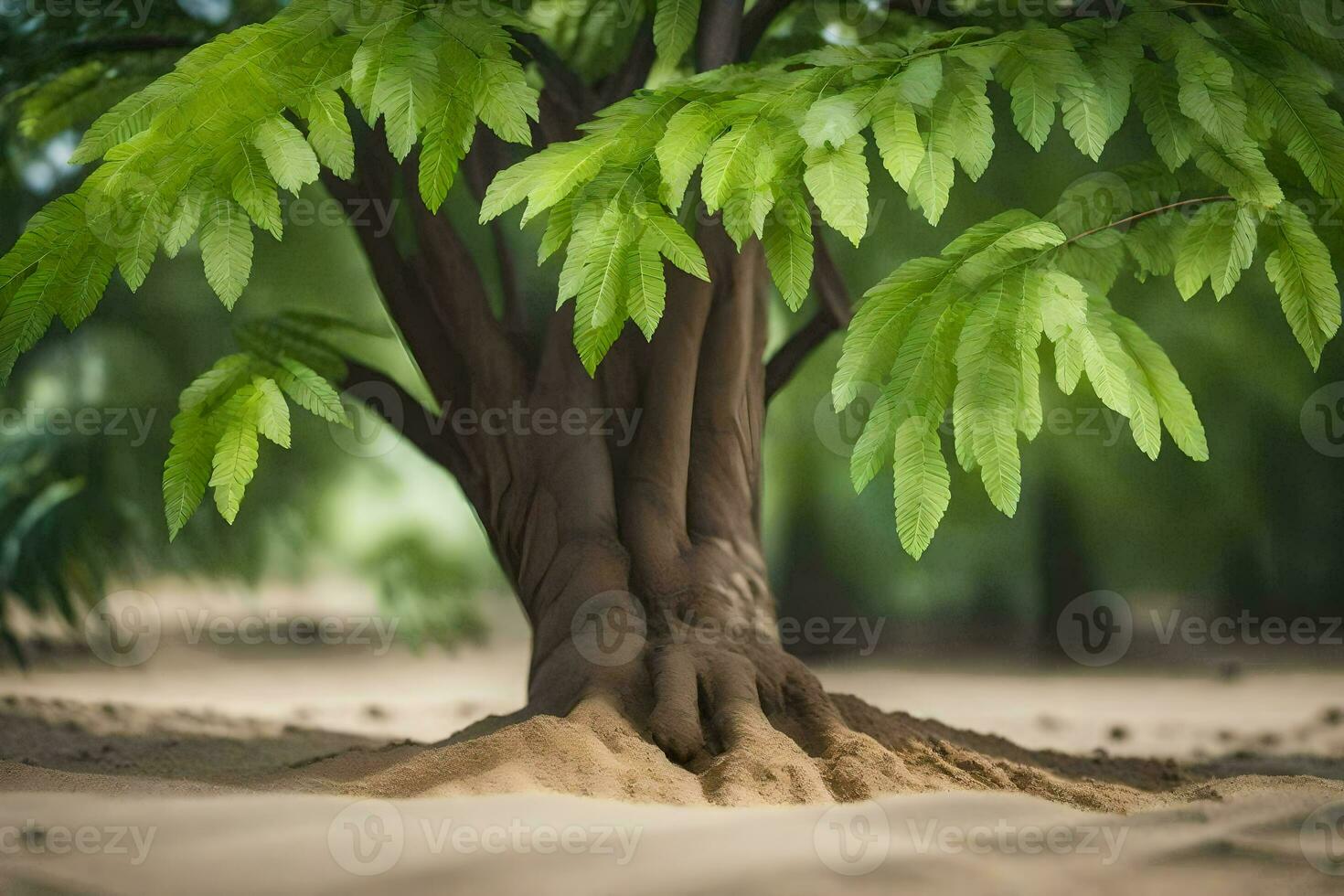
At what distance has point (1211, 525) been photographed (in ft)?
24.1

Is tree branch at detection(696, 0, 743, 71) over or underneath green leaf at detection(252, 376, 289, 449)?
over

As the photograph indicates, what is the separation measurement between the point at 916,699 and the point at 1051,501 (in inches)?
55.5

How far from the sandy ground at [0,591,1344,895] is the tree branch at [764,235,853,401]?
4.97 ft

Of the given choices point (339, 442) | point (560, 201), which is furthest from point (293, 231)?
point (560, 201)

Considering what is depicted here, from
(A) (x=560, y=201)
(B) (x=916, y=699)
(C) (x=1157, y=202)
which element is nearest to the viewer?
(A) (x=560, y=201)

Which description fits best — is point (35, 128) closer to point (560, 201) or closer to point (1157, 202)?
point (560, 201)
